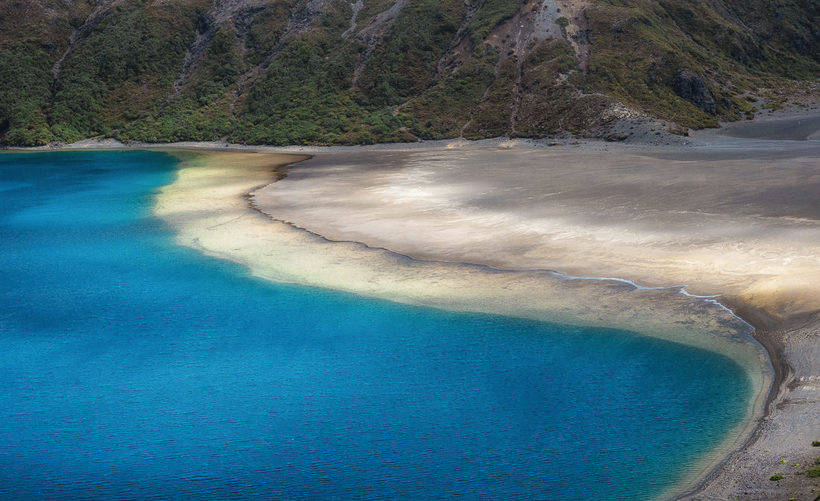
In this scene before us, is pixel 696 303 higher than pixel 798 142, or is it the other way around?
pixel 798 142

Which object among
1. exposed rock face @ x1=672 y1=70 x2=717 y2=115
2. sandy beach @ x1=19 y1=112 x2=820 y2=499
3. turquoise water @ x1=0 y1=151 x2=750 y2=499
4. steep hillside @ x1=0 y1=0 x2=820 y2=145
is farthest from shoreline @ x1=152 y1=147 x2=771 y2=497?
exposed rock face @ x1=672 y1=70 x2=717 y2=115

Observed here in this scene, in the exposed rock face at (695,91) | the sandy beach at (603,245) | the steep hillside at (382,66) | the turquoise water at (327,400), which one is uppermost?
the steep hillside at (382,66)

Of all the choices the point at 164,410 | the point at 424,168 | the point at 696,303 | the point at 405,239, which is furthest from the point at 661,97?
the point at 164,410

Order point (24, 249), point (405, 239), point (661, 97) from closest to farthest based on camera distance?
point (405, 239) < point (24, 249) < point (661, 97)

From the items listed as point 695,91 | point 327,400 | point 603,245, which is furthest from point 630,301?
point 695,91

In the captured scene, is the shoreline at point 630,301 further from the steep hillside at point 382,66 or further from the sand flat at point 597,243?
the steep hillside at point 382,66

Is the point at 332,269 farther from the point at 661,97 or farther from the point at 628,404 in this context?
the point at 661,97

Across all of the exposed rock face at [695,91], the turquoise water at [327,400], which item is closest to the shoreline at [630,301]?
the turquoise water at [327,400]
